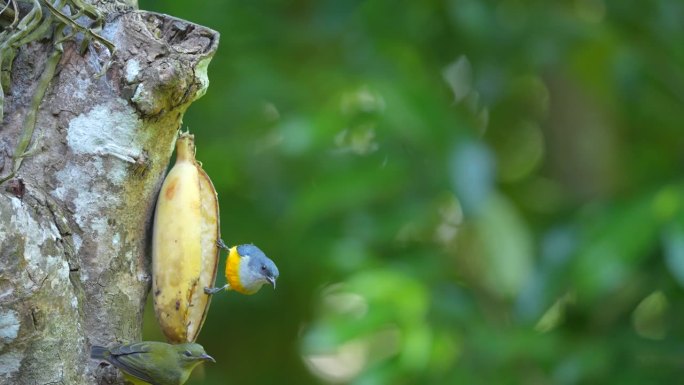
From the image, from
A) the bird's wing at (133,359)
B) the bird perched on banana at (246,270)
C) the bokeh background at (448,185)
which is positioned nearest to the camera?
the bird's wing at (133,359)

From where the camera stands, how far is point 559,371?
148 inches

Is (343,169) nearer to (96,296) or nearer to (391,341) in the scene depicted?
(391,341)

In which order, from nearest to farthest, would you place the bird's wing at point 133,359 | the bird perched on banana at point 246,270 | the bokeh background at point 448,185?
1. the bird's wing at point 133,359
2. the bird perched on banana at point 246,270
3. the bokeh background at point 448,185

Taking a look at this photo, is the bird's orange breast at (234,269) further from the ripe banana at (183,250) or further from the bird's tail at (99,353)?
the bird's tail at (99,353)


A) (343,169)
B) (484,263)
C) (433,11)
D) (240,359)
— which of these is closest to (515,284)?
(484,263)

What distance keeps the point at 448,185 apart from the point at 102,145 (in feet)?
7.43

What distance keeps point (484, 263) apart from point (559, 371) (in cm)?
74

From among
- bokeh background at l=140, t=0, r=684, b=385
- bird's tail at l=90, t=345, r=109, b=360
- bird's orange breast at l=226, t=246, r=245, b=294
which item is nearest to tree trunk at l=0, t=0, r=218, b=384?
bird's tail at l=90, t=345, r=109, b=360

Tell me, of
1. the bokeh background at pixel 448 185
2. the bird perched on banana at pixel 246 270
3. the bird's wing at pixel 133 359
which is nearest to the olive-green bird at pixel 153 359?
the bird's wing at pixel 133 359

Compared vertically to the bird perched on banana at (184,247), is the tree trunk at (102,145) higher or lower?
higher

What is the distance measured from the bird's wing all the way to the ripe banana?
0.10m

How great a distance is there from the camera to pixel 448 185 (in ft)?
12.7

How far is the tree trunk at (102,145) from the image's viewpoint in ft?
5.62

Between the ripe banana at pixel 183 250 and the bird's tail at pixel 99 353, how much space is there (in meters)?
0.14
